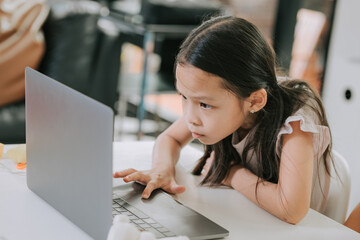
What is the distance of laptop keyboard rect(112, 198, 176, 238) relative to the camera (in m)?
0.92

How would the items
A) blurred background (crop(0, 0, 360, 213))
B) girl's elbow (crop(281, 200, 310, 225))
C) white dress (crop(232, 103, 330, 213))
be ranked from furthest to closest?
blurred background (crop(0, 0, 360, 213)) < white dress (crop(232, 103, 330, 213)) < girl's elbow (crop(281, 200, 310, 225))

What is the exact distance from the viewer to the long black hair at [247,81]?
1099 millimetres

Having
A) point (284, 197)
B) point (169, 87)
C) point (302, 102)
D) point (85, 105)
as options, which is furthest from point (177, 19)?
point (85, 105)

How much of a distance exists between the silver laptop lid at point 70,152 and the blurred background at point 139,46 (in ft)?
3.80

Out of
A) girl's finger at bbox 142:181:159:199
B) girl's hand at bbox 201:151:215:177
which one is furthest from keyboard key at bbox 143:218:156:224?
girl's hand at bbox 201:151:215:177

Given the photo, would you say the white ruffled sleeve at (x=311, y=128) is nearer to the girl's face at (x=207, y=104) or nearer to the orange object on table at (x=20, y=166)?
the girl's face at (x=207, y=104)

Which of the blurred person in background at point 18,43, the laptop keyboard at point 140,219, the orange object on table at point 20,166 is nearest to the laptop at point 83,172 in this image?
the laptop keyboard at point 140,219

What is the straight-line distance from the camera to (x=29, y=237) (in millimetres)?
893

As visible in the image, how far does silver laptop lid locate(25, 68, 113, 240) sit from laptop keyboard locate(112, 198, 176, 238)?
0.29ft

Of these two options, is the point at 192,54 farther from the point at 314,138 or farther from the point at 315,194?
the point at 315,194

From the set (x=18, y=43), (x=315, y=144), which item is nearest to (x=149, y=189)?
(x=315, y=144)

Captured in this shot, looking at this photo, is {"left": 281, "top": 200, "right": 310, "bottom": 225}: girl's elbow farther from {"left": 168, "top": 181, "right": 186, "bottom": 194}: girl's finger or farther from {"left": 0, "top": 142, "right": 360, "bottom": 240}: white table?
{"left": 168, "top": 181, "right": 186, "bottom": 194}: girl's finger

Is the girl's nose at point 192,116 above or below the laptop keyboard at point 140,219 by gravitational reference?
above

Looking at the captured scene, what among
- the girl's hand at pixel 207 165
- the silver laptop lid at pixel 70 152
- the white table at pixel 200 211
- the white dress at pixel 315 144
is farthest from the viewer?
the girl's hand at pixel 207 165
